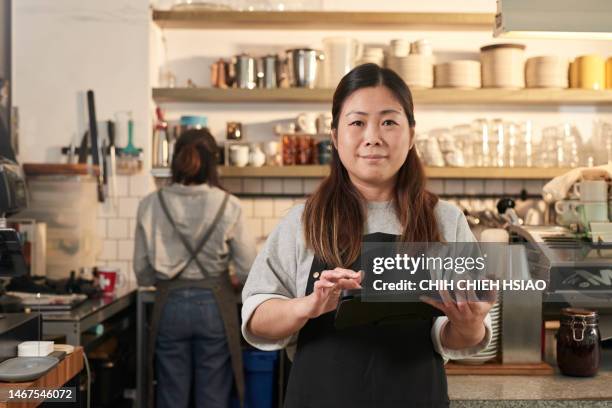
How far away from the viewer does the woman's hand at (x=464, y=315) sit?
1.52m

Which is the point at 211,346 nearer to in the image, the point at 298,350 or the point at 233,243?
the point at 233,243

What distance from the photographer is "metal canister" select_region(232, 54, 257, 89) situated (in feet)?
15.9

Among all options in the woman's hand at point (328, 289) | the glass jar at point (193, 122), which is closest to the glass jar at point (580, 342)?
the woman's hand at point (328, 289)

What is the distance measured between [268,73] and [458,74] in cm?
110

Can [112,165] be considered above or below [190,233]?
above

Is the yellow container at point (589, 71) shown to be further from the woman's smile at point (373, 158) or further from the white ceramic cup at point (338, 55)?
the woman's smile at point (373, 158)

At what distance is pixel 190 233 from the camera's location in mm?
3984

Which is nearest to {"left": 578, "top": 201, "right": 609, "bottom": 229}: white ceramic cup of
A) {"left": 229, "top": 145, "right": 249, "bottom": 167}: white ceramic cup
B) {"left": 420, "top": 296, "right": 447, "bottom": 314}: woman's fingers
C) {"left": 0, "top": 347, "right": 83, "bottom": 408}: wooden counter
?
{"left": 420, "top": 296, "right": 447, "bottom": 314}: woman's fingers

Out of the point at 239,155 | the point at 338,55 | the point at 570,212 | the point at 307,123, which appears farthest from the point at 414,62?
the point at 570,212

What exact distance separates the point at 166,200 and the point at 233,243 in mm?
385

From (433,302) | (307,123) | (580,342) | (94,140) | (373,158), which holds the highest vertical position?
(307,123)

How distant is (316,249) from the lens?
1.73m

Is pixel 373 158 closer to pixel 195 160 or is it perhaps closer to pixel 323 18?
pixel 195 160

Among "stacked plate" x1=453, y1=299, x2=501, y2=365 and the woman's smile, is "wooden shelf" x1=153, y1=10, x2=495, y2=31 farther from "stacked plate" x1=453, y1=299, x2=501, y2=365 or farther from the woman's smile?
the woman's smile
